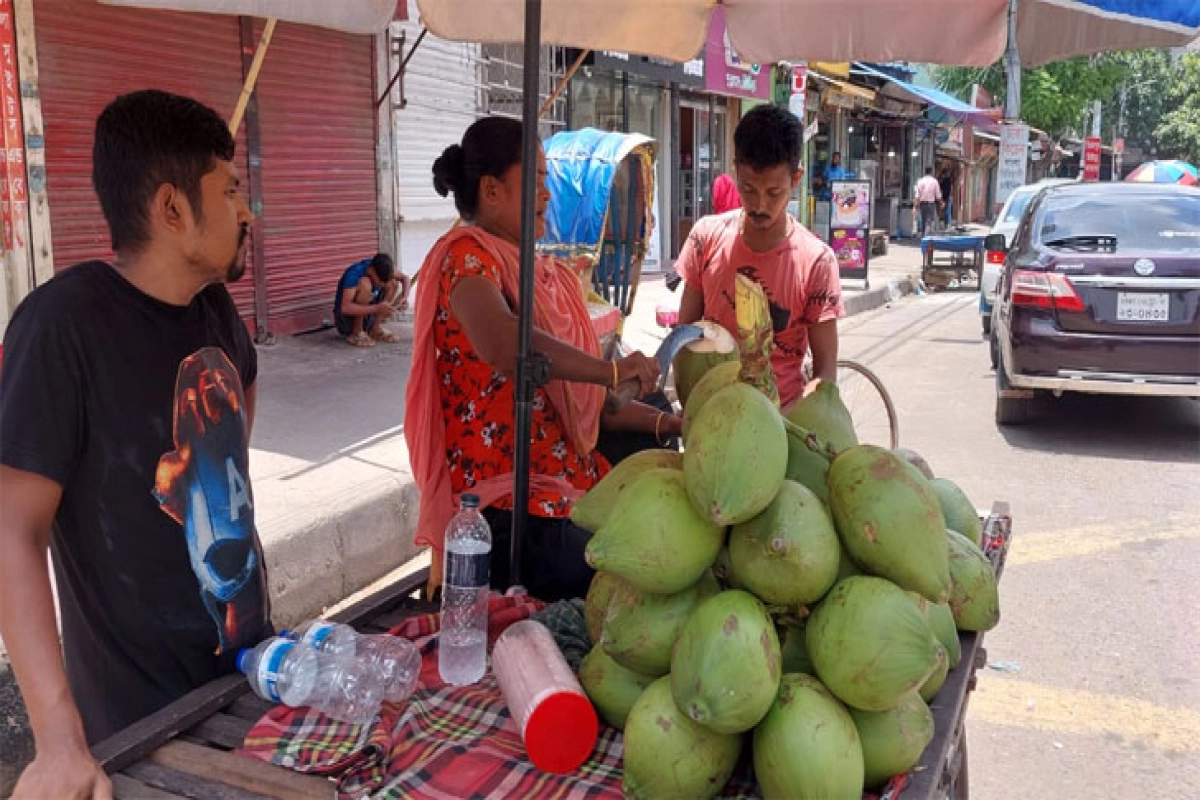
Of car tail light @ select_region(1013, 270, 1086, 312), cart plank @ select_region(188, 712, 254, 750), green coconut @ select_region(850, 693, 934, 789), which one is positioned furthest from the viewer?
car tail light @ select_region(1013, 270, 1086, 312)

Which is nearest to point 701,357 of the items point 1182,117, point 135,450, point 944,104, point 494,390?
point 494,390

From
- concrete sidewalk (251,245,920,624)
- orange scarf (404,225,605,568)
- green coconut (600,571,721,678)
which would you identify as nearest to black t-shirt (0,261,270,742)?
orange scarf (404,225,605,568)

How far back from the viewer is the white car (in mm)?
10984

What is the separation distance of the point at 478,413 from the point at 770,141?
1.47 meters

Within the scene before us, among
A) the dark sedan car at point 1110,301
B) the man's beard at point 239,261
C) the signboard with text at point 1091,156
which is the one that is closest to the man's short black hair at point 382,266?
the dark sedan car at point 1110,301

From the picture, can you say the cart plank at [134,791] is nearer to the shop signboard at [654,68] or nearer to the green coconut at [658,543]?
the green coconut at [658,543]

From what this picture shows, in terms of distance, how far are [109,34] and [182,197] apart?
5881mm

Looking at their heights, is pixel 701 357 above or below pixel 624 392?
above

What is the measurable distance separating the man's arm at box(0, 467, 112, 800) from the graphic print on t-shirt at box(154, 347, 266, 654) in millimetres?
231

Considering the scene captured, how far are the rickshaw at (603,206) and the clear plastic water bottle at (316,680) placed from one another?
5794 mm

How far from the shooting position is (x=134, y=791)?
1.45 m

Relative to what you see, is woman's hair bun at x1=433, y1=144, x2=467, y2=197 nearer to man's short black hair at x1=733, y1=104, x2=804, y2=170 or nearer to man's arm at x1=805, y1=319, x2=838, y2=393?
man's short black hair at x1=733, y1=104, x2=804, y2=170

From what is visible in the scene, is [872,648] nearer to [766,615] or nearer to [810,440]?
[766,615]

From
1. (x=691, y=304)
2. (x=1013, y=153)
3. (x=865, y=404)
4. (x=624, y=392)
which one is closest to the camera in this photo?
(x=624, y=392)
